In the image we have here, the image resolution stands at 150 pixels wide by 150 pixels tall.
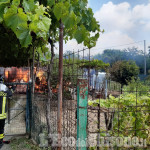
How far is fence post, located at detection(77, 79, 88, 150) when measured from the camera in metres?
2.26

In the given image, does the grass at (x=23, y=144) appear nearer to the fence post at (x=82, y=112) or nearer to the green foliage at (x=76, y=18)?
the fence post at (x=82, y=112)

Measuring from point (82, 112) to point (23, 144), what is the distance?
2682 mm

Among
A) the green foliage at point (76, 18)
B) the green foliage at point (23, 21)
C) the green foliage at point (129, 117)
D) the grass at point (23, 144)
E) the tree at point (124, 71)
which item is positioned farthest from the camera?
the tree at point (124, 71)

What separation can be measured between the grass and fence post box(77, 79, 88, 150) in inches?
73.5

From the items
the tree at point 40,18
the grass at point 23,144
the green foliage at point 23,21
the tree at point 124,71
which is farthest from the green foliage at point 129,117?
the tree at point 124,71

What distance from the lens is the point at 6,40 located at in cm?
447

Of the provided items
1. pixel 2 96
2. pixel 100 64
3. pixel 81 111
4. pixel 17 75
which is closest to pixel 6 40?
pixel 2 96

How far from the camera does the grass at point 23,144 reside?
411cm

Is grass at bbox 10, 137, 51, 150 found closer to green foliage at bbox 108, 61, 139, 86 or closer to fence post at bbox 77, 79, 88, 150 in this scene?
fence post at bbox 77, 79, 88, 150

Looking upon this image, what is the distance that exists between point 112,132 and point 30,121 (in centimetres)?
285

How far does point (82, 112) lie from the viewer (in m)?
2.30

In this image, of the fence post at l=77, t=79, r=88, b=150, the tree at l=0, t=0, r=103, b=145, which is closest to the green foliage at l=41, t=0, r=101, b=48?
the tree at l=0, t=0, r=103, b=145

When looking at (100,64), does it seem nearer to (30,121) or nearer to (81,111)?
(30,121)

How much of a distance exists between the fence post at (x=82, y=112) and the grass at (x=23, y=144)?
6.12 ft
